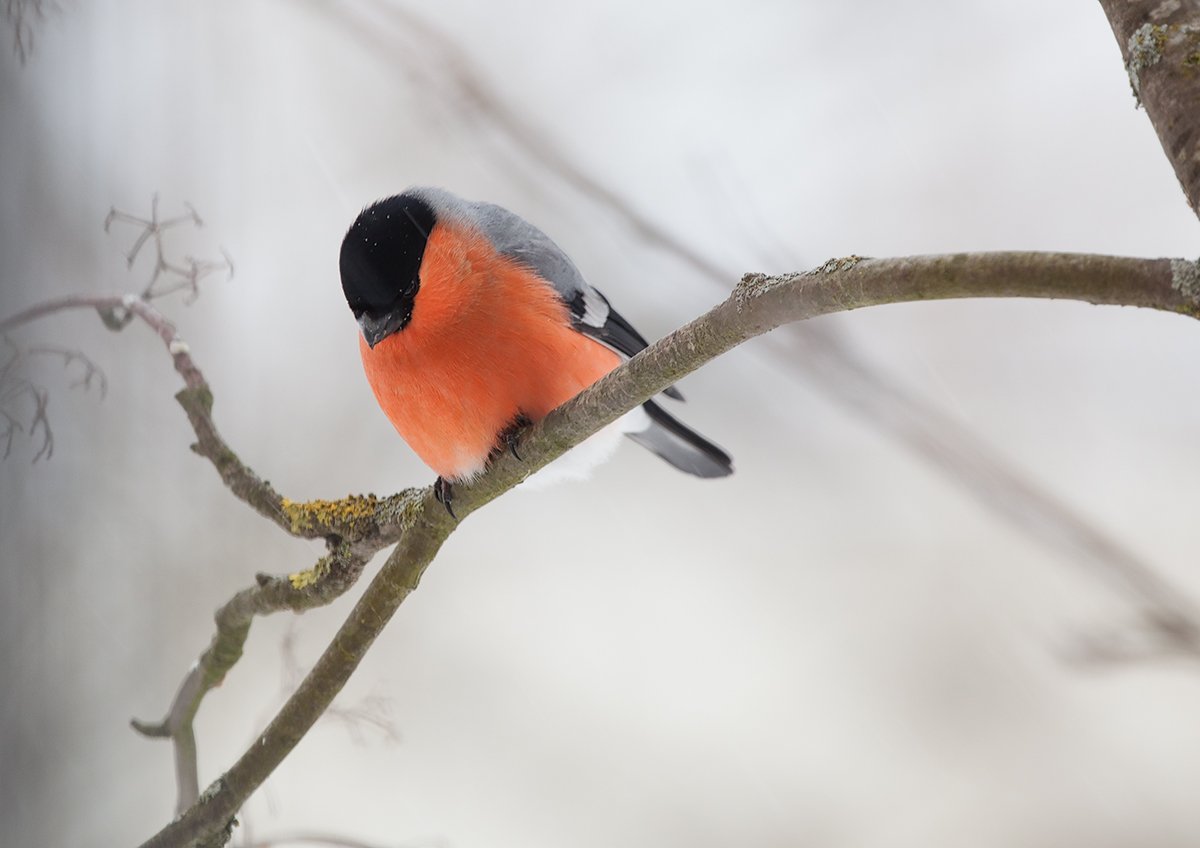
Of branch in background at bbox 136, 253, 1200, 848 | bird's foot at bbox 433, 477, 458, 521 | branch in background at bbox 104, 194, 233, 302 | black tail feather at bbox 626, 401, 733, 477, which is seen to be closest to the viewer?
branch in background at bbox 136, 253, 1200, 848

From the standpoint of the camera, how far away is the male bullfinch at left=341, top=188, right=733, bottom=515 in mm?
868

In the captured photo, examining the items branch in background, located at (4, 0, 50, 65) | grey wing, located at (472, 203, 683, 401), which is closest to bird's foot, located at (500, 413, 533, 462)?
grey wing, located at (472, 203, 683, 401)

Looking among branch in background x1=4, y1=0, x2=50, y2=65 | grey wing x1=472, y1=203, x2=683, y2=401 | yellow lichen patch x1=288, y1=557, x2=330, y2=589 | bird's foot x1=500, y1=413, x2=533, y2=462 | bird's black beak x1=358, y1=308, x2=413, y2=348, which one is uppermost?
grey wing x1=472, y1=203, x2=683, y2=401

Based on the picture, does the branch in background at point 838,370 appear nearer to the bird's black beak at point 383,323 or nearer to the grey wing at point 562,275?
the grey wing at point 562,275

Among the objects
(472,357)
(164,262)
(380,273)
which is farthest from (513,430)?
(164,262)

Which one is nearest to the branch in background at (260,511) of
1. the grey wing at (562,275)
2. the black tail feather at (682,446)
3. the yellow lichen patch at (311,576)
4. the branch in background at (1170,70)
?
the yellow lichen patch at (311,576)

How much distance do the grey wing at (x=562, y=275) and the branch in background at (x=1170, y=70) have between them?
0.56 metres

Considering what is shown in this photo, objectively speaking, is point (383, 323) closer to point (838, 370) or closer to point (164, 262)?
point (164, 262)

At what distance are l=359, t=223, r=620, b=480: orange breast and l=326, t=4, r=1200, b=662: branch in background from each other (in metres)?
0.13

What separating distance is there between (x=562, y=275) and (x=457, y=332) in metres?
0.16

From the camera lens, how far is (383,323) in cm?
89

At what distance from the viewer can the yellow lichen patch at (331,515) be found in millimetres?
894

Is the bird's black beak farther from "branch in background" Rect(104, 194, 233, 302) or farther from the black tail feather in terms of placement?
the black tail feather

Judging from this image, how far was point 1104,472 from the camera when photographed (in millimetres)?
1207
